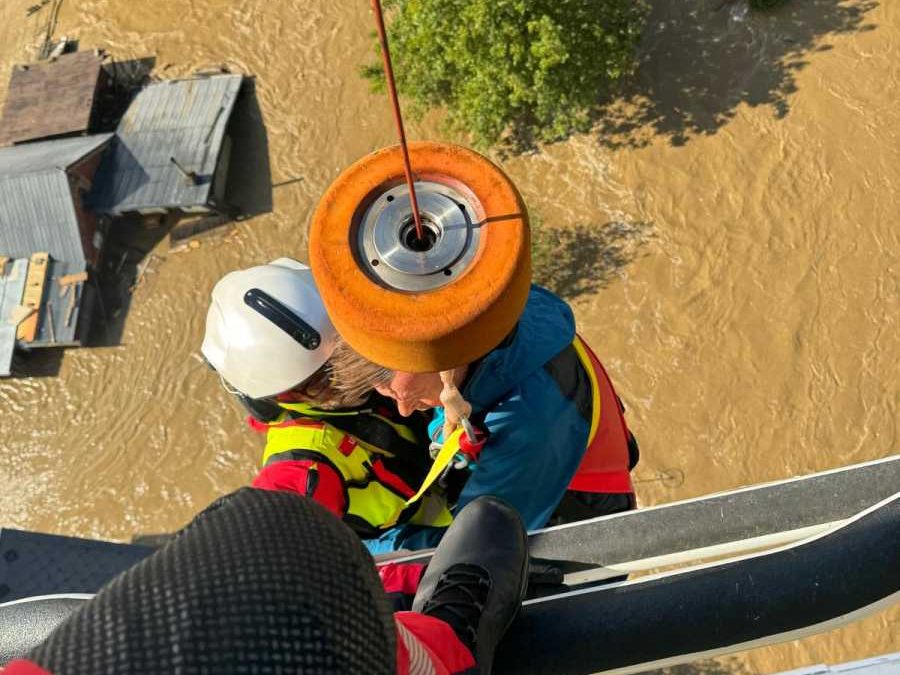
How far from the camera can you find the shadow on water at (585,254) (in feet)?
33.2

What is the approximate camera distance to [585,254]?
33.6 ft

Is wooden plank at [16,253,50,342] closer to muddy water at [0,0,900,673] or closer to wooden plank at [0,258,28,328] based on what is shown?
wooden plank at [0,258,28,328]

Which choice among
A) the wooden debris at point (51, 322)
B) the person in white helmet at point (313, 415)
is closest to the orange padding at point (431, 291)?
the person in white helmet at point (313, 415)

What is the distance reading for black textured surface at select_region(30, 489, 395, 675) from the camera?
102 cm

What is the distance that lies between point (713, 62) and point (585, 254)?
338 centimetres

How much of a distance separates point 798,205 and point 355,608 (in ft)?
33.2

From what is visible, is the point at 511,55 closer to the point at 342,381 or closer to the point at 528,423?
the point at 342,381

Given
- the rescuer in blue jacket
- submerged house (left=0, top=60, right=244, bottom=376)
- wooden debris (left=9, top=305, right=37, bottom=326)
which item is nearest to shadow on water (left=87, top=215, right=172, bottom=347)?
submerged house (left=0, top=60, right=244, bottom=376)

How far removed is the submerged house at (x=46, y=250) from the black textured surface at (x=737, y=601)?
11.4 metres

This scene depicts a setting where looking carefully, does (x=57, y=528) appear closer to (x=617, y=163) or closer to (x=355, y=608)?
(x=617, y=163)

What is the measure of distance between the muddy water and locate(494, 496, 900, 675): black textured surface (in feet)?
24.6

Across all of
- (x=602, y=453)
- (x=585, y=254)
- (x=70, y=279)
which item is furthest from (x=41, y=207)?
(x=602, y=453)

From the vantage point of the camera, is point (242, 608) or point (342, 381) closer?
point (242, 608)

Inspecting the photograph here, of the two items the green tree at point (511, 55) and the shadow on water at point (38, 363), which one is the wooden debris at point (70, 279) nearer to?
the shadow on water at point (38, 363)
